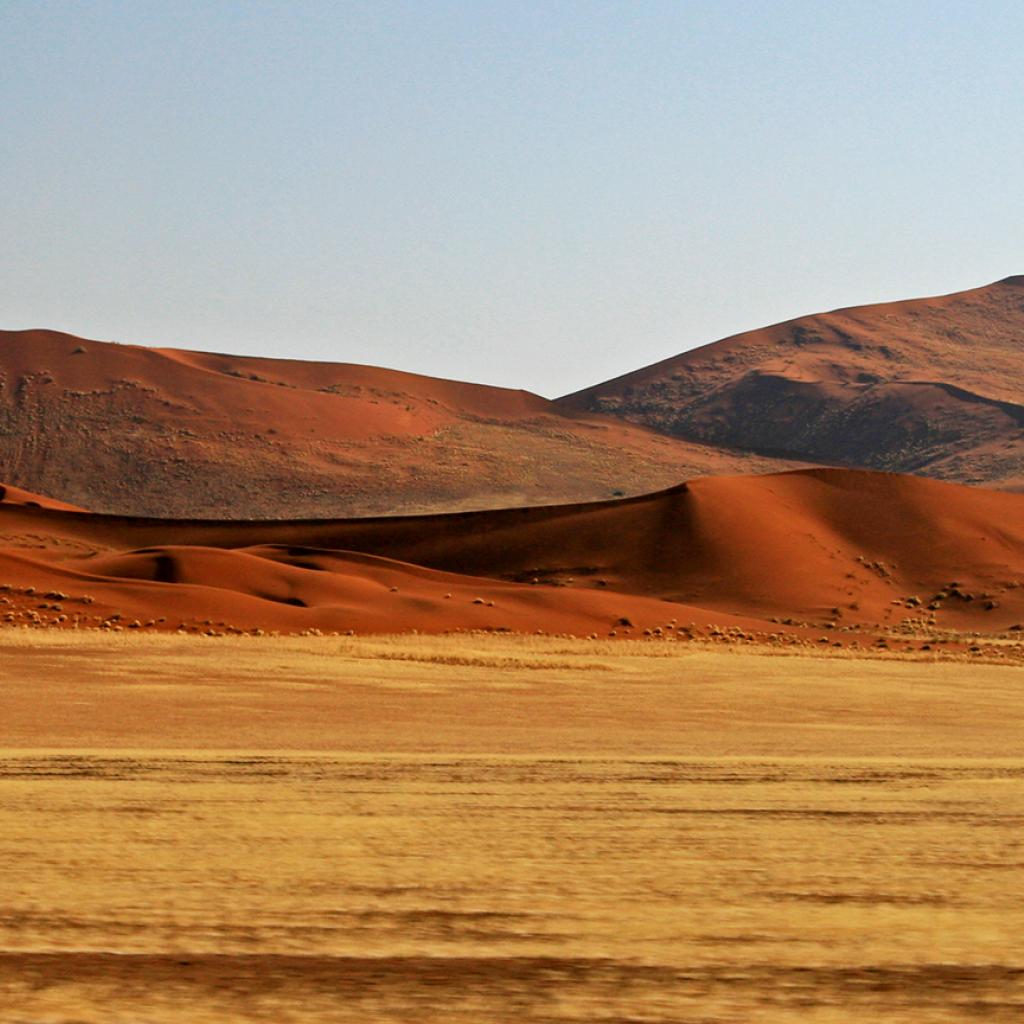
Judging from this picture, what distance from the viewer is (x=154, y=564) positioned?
168 feet

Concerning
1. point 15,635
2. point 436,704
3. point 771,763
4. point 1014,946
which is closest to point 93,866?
point 1014,946

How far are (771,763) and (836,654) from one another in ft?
72.0

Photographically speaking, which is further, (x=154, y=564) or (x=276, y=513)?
(x=276, y=513)

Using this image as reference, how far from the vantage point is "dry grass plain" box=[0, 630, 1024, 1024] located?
288 inches

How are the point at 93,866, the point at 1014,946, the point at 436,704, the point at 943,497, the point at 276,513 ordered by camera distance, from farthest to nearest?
the point at 276,513
the point at 943,497
the point at 436,704
the point at 93,866
the point at 1014,946

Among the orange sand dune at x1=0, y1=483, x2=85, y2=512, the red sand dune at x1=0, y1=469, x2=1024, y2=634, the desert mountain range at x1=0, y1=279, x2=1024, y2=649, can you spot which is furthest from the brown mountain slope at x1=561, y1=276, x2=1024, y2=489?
the orange sand dune at x1=0, y1=483, x2=85, y2=512

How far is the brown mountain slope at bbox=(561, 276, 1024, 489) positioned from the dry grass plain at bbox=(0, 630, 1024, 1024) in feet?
381

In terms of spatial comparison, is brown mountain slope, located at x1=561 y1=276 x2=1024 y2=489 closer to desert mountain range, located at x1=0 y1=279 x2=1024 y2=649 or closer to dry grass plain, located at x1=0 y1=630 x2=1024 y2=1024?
desert mountain range, located at x1=0 y1=279 x2=1024 y2=649

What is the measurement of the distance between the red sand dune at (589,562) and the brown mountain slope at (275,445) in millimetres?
37468

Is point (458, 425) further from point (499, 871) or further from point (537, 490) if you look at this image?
point (499, 871)

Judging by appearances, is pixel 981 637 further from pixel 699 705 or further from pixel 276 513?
pixel 276 513

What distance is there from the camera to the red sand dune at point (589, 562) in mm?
44062

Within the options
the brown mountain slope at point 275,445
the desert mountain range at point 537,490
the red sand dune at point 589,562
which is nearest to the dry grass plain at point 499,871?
the desert mountain range at point 537,490

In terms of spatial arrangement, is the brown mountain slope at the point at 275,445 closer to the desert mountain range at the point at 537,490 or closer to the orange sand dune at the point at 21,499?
the desert mountain range at the point at 537,490
